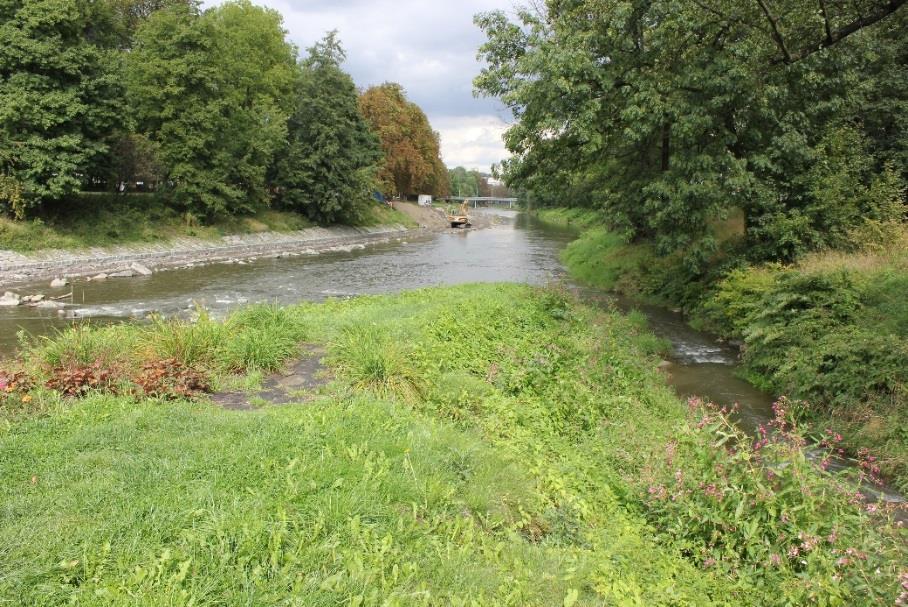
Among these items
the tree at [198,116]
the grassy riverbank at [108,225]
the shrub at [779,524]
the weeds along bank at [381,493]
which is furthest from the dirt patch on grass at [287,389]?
the tree at [198,116]

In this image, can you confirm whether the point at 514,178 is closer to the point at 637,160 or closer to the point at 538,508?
the point at 637,160

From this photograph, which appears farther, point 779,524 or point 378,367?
point 378,367

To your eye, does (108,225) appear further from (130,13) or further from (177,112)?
(130,13)

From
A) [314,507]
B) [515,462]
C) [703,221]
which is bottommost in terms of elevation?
[515,462]

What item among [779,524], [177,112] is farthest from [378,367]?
[177,112]

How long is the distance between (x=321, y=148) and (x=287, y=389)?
39.7m

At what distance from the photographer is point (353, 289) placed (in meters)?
22.4

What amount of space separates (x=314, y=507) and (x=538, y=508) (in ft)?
7.52

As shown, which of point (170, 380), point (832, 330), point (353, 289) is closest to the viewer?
point (170, 380)

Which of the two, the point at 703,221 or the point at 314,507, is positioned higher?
the point at 703,221

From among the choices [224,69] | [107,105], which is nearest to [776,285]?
[107,105]

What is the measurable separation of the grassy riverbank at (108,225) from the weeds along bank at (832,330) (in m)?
27.6

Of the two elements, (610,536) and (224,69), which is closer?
(610,536)

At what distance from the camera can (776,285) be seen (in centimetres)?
1292
